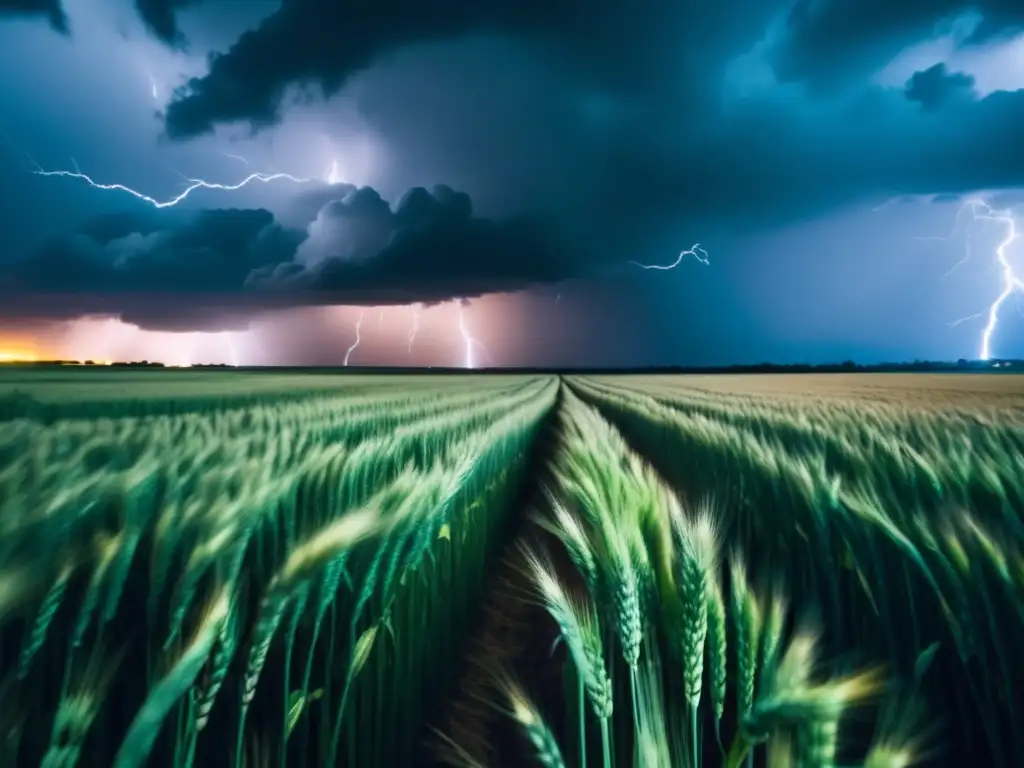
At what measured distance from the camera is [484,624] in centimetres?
255

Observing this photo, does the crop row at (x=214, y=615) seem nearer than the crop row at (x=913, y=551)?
Yes

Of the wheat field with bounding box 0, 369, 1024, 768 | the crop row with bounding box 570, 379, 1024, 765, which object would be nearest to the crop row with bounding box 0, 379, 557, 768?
the wheat field with bounding box 0, 369, 1024, 768

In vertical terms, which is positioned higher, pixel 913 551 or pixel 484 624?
pixel 913 551

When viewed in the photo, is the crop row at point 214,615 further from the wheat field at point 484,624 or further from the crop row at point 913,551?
the crop row at point 913,551

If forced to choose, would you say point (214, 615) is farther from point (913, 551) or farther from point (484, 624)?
Answer: point (484, 624)

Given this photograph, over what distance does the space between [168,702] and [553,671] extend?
1.49 meters

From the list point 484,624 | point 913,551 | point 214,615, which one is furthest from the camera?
point 484,624

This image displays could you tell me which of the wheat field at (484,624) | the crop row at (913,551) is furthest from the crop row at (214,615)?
the crop row at (913,551)

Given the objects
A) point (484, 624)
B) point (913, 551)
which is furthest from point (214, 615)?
point (484, 624)

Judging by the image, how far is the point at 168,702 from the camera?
0.81 m

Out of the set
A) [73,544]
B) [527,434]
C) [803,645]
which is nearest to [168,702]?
[803,645]

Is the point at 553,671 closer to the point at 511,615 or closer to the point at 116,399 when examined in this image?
the point at 511,615

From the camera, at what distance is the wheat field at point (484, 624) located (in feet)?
3.39

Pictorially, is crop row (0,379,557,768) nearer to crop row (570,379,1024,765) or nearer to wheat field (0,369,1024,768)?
wheat field (0,369,1024,768)
